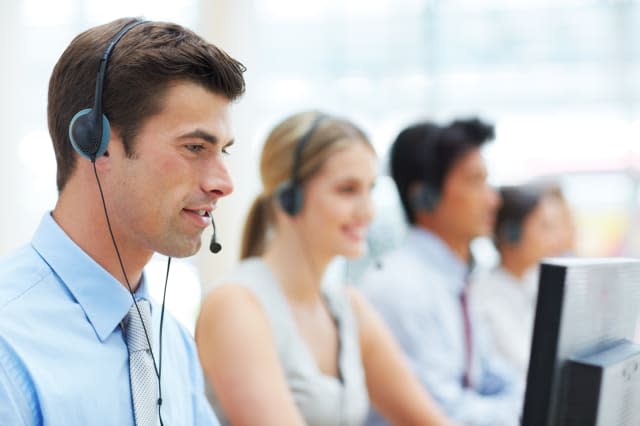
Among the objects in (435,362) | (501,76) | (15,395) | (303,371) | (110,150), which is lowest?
(435,362)

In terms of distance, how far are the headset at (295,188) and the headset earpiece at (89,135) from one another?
0.86m

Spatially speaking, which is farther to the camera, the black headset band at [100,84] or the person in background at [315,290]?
the person in background at [315,290]

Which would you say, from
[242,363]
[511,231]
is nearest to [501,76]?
[511,231]

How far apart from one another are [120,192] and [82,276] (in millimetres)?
112

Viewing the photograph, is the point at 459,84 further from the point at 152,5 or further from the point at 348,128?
the point at 348,128

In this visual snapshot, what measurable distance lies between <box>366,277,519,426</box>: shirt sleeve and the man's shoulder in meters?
1.36

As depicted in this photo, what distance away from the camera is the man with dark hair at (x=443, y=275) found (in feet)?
7.20

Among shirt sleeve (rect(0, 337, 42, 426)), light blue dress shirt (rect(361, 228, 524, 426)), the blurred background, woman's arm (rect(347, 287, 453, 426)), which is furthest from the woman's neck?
the blurred background

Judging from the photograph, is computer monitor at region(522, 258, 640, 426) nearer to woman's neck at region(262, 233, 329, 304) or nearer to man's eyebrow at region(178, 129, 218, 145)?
man's eyebrow at region(178, 129, 218, 145)

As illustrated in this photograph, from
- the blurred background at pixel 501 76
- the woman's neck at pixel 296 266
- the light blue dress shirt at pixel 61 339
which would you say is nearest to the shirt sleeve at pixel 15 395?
the light blue dress shirt at pixel 61 339

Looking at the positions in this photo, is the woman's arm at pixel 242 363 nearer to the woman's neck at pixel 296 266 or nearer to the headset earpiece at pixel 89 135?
the woman's neck at pixel 296 266

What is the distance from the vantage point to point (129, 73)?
→ 99cm

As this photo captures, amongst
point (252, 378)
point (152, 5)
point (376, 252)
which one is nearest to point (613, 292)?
point (252, 378)

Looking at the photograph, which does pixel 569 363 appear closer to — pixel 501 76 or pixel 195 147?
pixel 195 147
